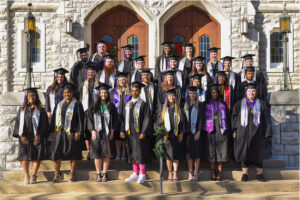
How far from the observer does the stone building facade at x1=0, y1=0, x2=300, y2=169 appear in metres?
12.8

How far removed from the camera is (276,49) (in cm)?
1321

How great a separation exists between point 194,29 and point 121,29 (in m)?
2.08

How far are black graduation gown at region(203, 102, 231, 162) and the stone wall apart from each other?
1689 mm

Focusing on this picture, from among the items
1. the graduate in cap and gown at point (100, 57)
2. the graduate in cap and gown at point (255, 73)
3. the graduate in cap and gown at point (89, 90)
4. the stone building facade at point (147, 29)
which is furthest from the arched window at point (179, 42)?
the graduate in cap and gown at point (89, 90)

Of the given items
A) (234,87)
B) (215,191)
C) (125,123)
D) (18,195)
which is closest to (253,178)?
(215,191)

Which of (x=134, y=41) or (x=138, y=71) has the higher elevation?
(x=134, y=41)

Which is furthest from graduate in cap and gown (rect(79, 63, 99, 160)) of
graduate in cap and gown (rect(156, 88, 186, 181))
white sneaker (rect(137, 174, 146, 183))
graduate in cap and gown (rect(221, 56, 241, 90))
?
graduate in cap and gown (rect(221, 56, 241, 90))

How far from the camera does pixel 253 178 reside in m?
8.18

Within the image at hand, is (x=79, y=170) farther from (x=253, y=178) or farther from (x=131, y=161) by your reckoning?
(x=253, y=178)

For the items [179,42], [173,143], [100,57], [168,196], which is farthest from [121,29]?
[168,196]

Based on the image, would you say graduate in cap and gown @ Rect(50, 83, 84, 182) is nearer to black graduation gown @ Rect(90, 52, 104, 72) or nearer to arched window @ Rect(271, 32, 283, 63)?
black graduation gown @ Rect(90, 52, 104, 72)

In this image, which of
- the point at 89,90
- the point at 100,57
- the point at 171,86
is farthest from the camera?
the point at 100,57

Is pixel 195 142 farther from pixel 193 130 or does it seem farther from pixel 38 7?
pixel 38 7

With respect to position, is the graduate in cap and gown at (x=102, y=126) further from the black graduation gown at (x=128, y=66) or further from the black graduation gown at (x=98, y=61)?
the black graduation gown at (x=128, y=66)
